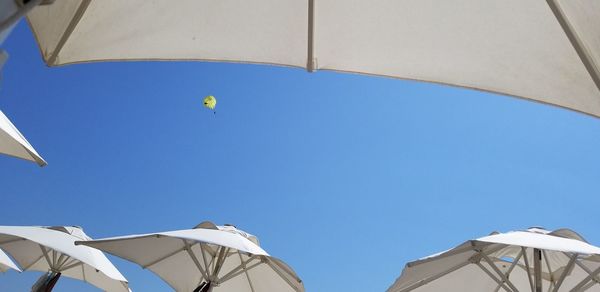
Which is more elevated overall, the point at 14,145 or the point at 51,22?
the point at 14,145

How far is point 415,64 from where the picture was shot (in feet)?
9.49

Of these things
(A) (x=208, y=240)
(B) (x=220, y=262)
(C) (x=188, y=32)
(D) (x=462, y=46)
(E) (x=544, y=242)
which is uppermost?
(C) (x=188, y=32)

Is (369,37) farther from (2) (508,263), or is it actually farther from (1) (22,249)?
(1) (22,249)

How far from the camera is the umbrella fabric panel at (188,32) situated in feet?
8.63

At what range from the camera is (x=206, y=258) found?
7.71 m

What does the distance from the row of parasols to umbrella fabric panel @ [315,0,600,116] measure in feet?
7.98

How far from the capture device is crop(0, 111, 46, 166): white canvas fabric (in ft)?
17.1

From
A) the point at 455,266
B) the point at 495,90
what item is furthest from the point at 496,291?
the point at 495,90

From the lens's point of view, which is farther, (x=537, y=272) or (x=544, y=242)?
(x=537, y=272)

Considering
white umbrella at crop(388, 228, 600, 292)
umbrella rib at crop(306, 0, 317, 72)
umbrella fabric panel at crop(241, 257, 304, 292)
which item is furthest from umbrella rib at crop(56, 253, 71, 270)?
umbrella rib at crop(306, 0, 317, 72)

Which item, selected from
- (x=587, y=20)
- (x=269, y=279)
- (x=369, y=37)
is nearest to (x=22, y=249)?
(x=269, y=279)

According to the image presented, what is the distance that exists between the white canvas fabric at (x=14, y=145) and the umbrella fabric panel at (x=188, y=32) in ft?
10.2

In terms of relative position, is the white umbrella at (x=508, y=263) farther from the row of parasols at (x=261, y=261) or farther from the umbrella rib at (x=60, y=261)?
the umbrella rib at (x=60, y=261)

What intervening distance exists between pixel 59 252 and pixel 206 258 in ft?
10.8
